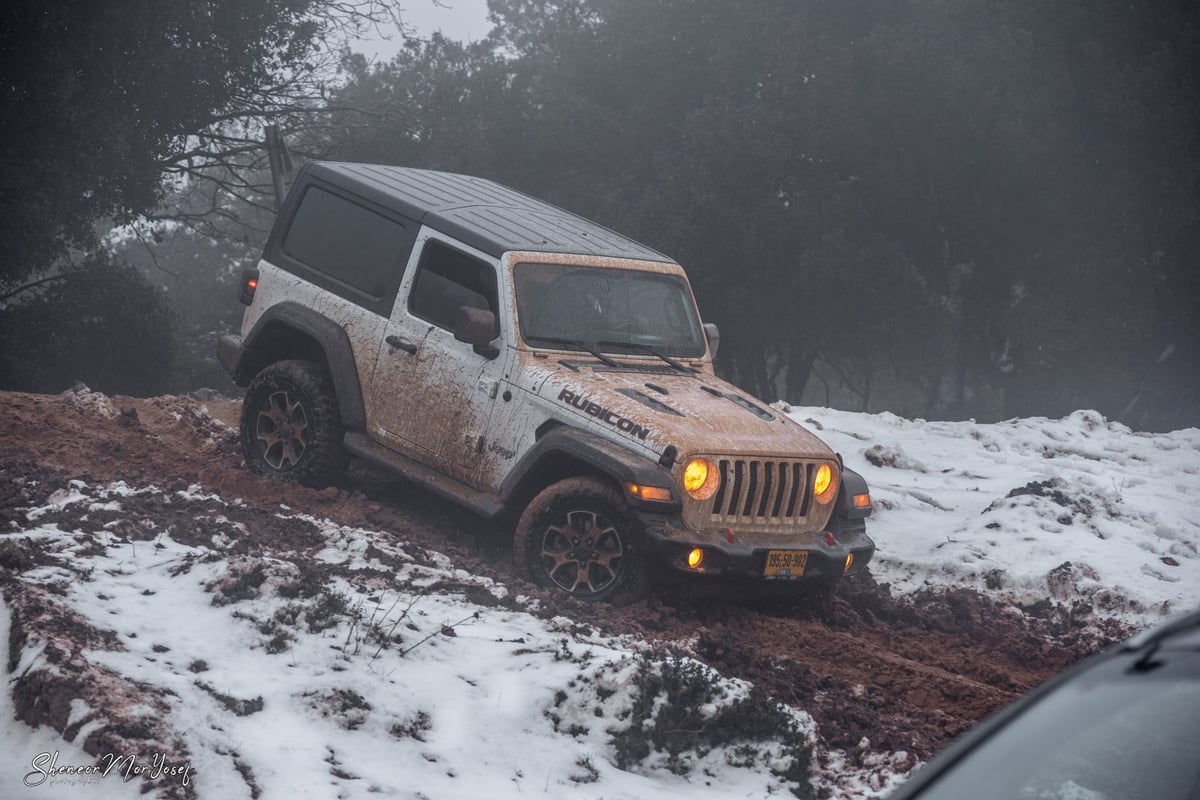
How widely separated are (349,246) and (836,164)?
17741 millimetres

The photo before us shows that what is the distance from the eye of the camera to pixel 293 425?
8.52 metres

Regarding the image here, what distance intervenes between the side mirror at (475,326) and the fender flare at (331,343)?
1.09 metres

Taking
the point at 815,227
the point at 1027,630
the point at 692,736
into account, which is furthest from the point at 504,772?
the point at 815,227

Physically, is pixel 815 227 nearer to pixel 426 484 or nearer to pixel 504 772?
pixel 426 484

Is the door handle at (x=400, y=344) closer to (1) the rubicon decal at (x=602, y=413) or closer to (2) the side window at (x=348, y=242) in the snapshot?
(2) the side window at (x=348, y=242)

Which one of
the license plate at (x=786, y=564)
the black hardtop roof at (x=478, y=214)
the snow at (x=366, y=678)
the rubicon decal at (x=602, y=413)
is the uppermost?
the black hardtop roof at (x=478, y=214)

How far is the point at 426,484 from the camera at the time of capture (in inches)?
309

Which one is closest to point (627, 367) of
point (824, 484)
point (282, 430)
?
point (824, 484)

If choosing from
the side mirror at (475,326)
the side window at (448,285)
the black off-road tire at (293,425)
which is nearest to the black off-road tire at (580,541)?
the side mirror at (475,326)

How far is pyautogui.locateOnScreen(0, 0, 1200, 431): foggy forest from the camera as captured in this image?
2070 cm

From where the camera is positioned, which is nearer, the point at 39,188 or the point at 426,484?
the point at 426,484

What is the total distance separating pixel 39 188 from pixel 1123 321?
1878 centimetres

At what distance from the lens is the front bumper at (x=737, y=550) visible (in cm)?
658

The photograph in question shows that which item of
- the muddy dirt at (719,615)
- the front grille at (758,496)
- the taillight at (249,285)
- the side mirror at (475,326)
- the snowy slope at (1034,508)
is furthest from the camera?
the taillight at (249,285)
